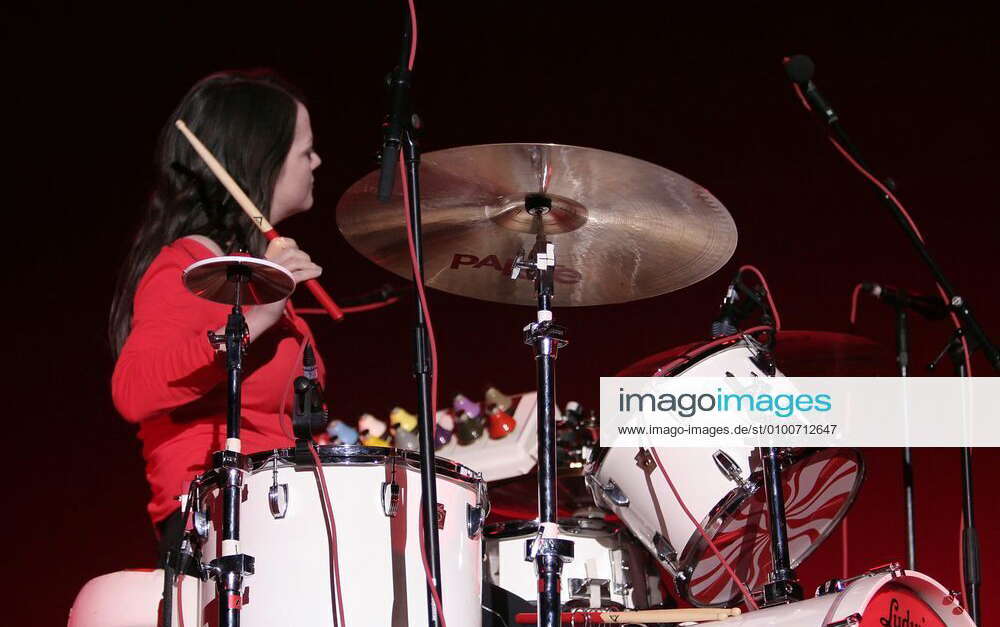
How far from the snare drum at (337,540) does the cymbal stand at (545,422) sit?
134 mm

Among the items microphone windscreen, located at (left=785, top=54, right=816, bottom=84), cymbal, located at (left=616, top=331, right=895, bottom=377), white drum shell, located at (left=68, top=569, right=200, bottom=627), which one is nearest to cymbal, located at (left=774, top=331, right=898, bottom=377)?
cymbal, located at (left=616, top=331, right=895, bottom=377)

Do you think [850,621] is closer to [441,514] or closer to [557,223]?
[441,514]

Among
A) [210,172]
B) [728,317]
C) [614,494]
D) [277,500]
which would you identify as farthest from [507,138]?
[277,500]

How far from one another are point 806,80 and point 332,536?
1.30m

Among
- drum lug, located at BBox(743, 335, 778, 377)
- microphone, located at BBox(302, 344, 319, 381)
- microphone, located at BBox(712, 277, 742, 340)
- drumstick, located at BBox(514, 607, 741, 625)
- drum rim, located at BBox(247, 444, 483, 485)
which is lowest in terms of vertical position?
drumstick, located at BBox(514, 607, 741, 625)

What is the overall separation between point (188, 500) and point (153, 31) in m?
1.92

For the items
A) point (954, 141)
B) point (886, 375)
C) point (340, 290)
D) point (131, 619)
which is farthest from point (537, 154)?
point (954, 141)

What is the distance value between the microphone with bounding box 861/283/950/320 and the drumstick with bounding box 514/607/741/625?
33.2 inches

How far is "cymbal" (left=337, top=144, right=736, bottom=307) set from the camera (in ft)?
5.32

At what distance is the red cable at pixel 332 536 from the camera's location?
1.39 metres

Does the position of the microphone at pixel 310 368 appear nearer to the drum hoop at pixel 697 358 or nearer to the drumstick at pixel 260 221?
the drumstick at pixel 260 221

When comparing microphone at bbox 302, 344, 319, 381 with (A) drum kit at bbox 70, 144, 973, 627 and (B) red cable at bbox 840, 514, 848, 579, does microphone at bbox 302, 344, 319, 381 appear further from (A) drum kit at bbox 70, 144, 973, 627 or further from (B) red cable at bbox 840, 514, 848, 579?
(B) red cable at bbox 840, 514, 848, 579

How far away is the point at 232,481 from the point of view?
1385 millimetres
